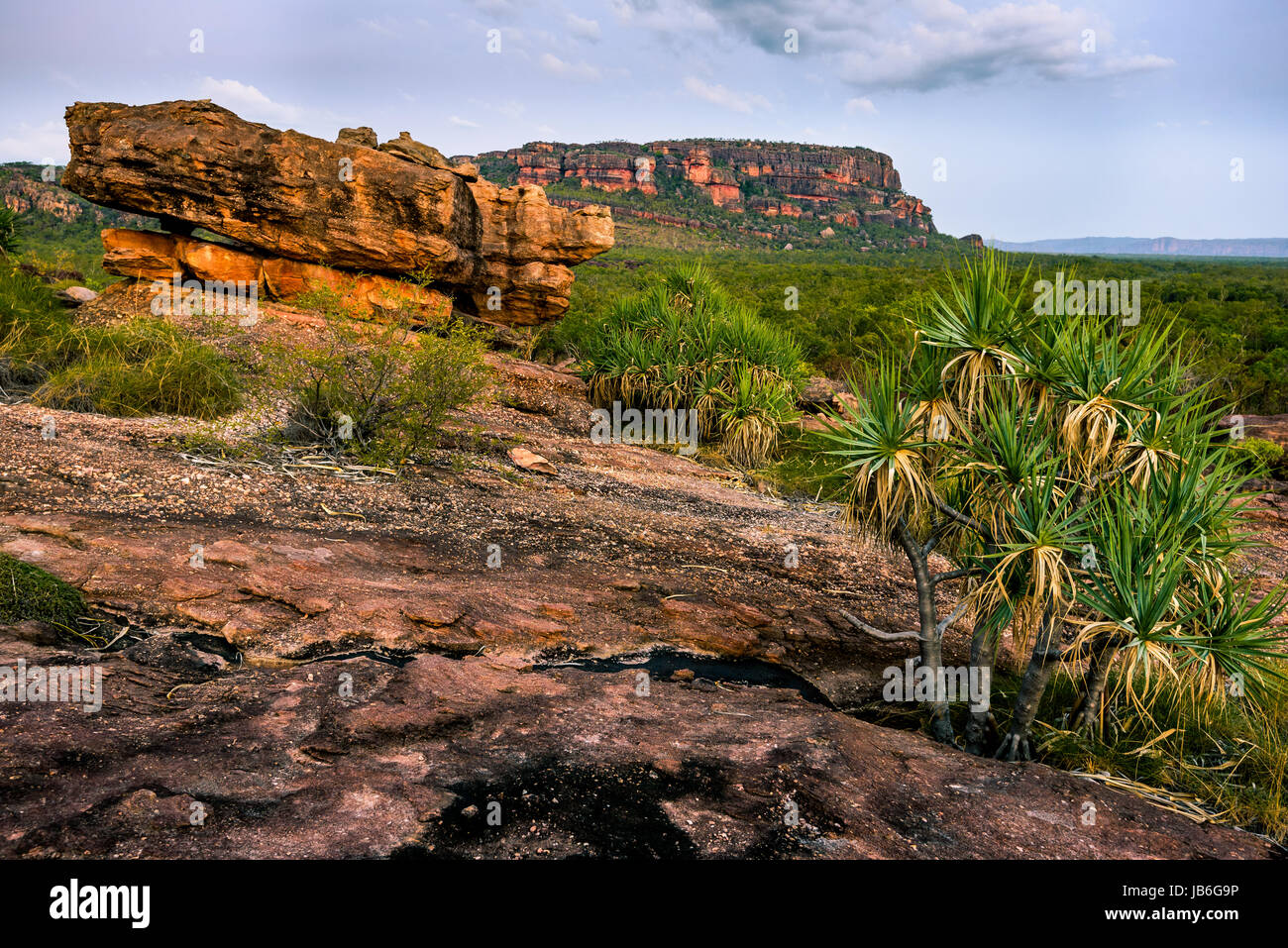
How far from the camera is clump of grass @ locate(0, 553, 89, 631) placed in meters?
4.42

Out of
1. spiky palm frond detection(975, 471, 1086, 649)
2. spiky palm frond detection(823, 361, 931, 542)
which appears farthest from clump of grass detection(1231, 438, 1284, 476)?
spiky palm frond detection(823, 361, 931, 542)

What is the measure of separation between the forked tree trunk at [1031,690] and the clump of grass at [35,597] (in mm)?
5618

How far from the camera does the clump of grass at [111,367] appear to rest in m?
8.89

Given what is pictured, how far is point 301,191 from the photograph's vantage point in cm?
1263

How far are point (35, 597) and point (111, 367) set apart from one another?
18.7 feet

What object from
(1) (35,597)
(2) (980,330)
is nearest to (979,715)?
(2) (980,330)

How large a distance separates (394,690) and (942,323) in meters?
3.90

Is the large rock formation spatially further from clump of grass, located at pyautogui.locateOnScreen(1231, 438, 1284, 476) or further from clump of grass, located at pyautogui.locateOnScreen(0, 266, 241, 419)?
clump of grass, located at pyautogui.locateOnScreen(1231, 438, 1284, 476)

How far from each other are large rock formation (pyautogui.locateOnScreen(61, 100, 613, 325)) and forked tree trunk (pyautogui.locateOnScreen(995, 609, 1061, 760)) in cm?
1177

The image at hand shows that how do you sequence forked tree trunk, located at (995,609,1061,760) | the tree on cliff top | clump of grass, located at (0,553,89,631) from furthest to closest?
forked tree trunk, located at (995,609,1061,760) → clump of grass, located at (0,553,89,631) → the tree on cliff top

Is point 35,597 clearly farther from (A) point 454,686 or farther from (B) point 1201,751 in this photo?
(B) point 1201,751

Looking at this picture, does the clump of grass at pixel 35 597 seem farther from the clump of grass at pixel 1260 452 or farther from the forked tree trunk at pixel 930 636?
the clump of grass at pixel 1260 452

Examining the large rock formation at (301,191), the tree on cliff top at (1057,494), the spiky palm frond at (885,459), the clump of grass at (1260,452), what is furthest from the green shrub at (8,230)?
the clump of grass at (1260,452)
